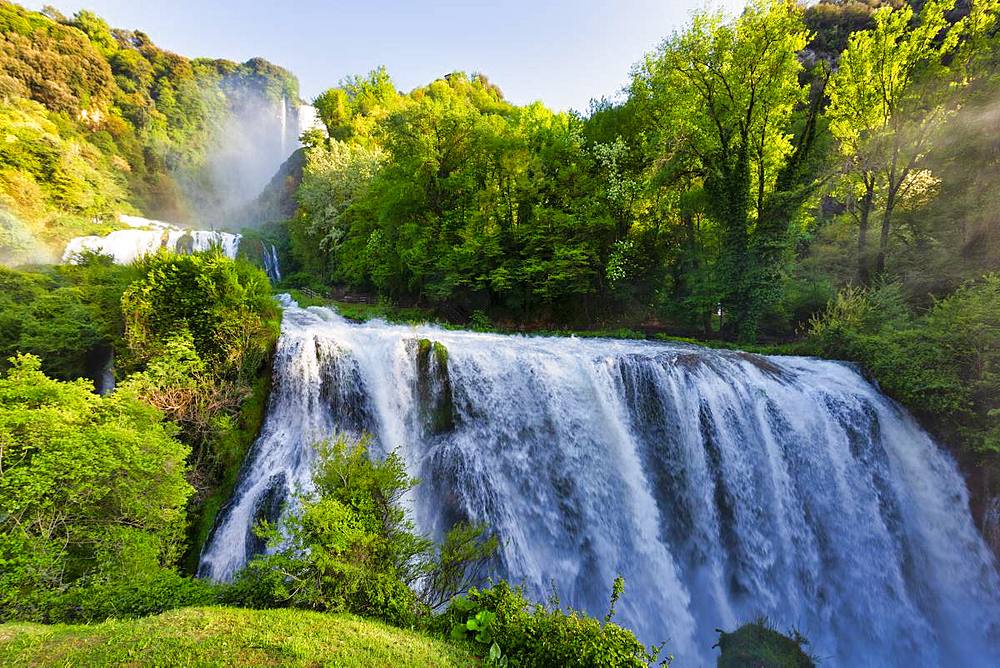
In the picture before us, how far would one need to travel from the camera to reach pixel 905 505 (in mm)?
9164

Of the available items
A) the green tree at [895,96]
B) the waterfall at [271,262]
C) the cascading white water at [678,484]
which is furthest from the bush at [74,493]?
the waterfall at [271,262]

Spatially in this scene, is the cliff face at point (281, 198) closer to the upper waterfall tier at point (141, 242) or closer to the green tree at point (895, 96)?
the upper waterfall tier at point (141, 242)

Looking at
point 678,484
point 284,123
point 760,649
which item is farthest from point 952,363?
point 284,123

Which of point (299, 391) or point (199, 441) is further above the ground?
point (299, 391)

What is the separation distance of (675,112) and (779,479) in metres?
15.5

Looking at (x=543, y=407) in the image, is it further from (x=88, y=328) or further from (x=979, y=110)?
(x=979, y=110)

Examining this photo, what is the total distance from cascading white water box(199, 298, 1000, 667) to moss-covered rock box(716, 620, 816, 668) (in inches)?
13.2

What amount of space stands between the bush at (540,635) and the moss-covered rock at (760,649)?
5.73m

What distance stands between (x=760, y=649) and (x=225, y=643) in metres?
9.93

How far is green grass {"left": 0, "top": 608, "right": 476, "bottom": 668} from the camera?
323 cm

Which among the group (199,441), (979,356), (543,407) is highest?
(979,356)

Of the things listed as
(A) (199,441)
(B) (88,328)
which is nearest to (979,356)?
(A) (199,441)

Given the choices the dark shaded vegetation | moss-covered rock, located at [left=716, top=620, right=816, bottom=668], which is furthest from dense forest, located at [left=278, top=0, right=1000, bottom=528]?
the dark shaded vegetation

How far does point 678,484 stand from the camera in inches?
368
